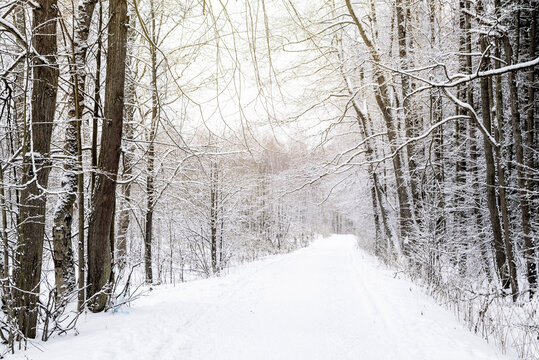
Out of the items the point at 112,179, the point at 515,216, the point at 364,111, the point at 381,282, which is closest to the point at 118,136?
the point at 112,179

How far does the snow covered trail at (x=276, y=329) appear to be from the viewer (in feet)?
Answer: 11.6

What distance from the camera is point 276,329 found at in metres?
4.74

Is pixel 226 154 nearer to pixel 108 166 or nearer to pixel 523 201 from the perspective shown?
pixel 108 166

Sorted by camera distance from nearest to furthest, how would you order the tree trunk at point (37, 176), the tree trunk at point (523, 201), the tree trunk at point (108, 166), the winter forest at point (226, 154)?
the winter forest at point (226, 154) → the tree trunk at point (37, 176) → the tree trunk at point (108, 166) → the tree trunk at point (523, 201)

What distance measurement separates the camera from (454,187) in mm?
10211

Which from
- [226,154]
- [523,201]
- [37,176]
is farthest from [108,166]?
[523,201]

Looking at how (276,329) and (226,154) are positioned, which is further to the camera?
(226,154)

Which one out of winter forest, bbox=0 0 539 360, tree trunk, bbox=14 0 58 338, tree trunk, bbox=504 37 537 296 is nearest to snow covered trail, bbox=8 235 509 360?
winter forest, bbox=0 0 539 360

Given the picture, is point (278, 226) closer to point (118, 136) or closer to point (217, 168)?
point (217, 168)

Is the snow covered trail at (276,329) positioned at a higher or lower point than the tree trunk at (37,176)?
lower

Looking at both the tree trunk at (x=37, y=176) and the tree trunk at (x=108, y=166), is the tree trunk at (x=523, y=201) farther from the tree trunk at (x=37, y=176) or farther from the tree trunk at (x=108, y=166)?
the tree trunk at (x=37, y=176)

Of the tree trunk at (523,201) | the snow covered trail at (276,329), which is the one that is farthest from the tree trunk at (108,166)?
the tree trunk at (523,201)

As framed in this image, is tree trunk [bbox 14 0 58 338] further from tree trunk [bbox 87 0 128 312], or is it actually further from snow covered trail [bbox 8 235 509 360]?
tree trunk [bbox 87 0 128 312]

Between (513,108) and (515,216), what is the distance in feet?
11.9
